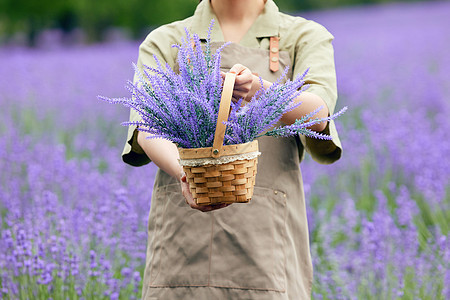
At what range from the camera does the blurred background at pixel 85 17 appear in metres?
17.5

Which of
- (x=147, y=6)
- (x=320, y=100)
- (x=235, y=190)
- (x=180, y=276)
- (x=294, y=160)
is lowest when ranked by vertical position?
(x=180, y=276)

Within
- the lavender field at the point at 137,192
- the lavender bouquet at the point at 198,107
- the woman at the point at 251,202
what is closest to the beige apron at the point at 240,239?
the woman at the point at 251,202

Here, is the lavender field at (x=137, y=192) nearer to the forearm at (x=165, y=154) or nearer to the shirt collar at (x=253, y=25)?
the forearm at (x=165, y=154)

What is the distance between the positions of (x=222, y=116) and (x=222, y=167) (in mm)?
117

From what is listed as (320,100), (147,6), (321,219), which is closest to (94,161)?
(321,219)

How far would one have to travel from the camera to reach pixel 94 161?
4148 millimetres

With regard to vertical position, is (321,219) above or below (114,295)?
above

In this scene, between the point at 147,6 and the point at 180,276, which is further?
the point at 147,6

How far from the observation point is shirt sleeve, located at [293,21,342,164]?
5.55ft

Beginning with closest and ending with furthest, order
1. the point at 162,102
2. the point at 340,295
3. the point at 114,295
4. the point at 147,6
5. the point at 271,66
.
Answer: the point at 162,102 < the point at 271,66 < the point at 114,295 < the point at 340,295 < the point at 147,6

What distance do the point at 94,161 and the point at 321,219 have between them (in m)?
1.62

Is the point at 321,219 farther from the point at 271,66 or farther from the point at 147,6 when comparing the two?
the point at 147,6

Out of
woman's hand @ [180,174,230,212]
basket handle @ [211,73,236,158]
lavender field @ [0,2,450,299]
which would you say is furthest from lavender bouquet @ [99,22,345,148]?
lavender field @ [0,2,450,299]

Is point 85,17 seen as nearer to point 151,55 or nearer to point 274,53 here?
point 151,55
